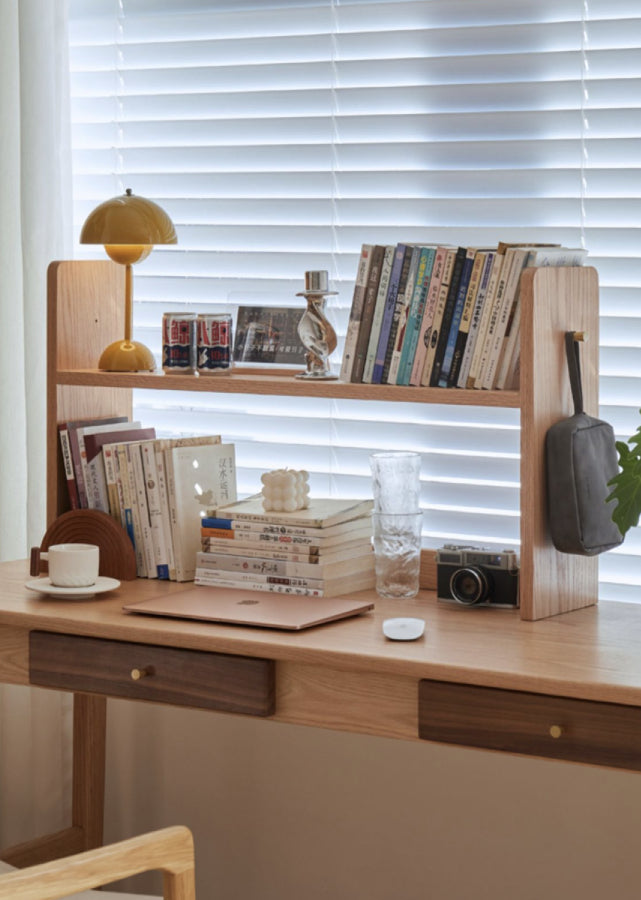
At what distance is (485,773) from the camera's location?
207cm

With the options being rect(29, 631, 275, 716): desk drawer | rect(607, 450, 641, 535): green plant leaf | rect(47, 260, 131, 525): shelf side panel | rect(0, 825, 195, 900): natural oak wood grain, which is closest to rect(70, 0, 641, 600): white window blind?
rect(47, 260, 131, 525): shelf side panel

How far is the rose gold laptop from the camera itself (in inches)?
64.9

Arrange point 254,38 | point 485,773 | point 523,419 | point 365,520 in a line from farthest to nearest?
point 254,38
point 485,773
point 365,520
point 523,419

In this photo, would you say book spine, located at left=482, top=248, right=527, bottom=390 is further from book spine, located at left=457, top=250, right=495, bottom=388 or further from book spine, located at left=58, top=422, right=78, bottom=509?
book spine, located at left=58, top=422, right=78, bottom=509

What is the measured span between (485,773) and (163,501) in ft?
2.27

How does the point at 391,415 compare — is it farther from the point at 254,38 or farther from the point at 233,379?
the point at 254,38

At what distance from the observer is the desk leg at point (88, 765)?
7.43 ft

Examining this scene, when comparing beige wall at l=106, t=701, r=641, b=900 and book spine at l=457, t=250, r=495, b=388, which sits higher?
book spine at l=457, t=250, r=495, b=388

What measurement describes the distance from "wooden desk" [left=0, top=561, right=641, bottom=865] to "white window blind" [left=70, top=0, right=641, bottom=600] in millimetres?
367

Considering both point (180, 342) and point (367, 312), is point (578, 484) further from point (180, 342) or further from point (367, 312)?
point (180, 342)

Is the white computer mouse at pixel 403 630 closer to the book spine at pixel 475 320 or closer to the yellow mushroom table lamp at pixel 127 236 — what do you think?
the book spine at pixel 475 320

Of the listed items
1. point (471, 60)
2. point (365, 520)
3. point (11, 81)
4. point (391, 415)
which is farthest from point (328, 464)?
point (11, 81)

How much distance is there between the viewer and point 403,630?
1.59 meters

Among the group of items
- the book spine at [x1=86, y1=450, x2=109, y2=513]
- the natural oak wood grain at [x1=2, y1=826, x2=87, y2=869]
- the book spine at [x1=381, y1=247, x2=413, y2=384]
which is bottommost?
the natural oak wood grain at [x1=2, y1=826, x2=87, y2=869]
